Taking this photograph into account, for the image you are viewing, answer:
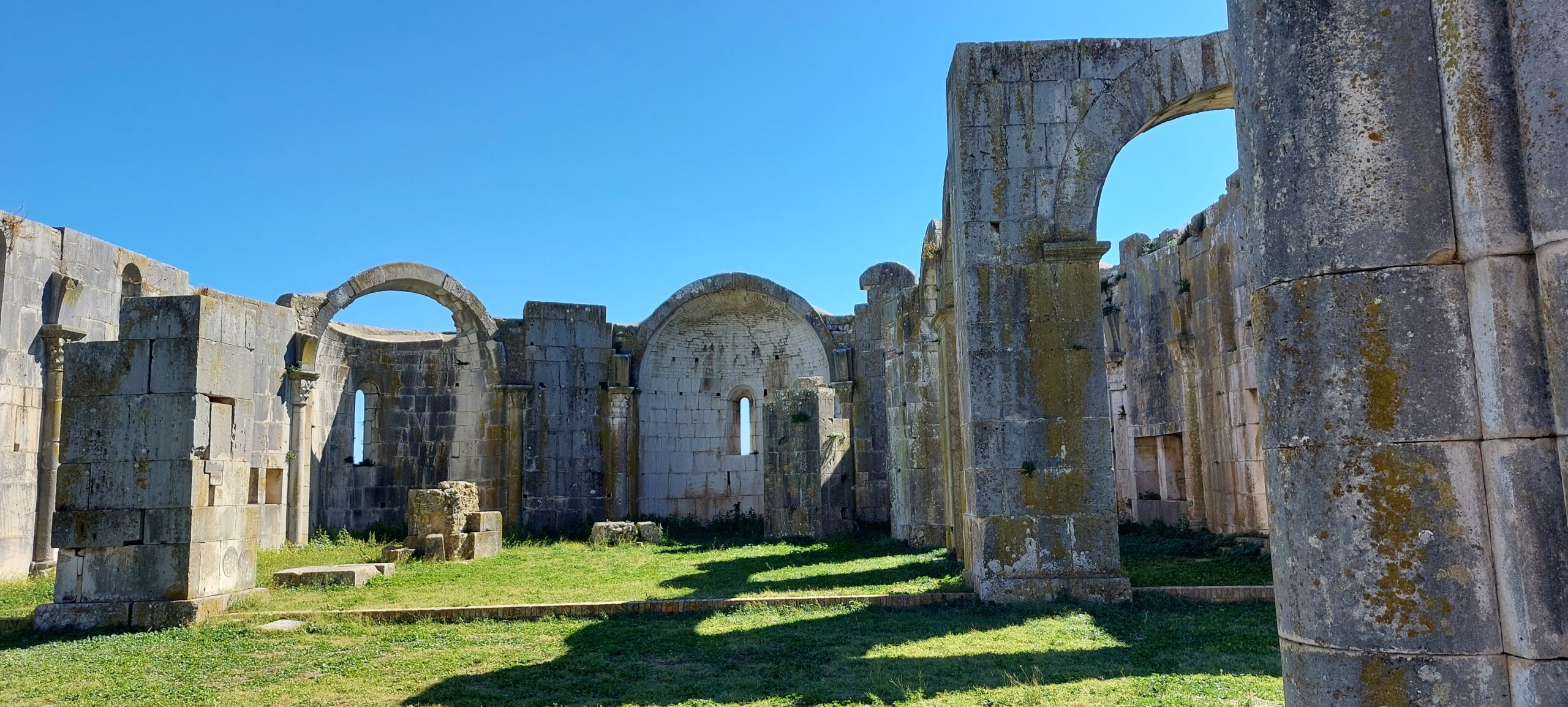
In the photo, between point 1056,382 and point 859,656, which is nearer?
point 859,656

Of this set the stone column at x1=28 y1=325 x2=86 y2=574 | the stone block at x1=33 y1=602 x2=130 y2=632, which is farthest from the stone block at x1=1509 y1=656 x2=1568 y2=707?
the stone column at x1=28 y1=325 x2=86 y2=574

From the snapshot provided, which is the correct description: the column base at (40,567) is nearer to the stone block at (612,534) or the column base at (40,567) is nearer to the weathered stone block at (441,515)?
the weathered stone block at (441,515)

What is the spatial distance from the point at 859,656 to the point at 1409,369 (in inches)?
203

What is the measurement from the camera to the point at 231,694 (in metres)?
6.54

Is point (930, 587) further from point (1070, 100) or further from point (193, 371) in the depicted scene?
point (193, 371)

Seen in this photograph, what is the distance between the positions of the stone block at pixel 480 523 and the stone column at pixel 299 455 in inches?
142

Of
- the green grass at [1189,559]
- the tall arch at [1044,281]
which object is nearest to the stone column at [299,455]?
the tall arch at [1044,281]

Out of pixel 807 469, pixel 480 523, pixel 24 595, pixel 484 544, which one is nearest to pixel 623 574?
pixel 484 544

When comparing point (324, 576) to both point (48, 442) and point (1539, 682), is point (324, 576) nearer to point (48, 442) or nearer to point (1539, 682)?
point (48, 442)

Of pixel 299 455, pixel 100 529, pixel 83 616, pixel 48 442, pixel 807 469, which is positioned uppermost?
pixel 48 442

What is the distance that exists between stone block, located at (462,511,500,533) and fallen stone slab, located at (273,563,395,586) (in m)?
3.49

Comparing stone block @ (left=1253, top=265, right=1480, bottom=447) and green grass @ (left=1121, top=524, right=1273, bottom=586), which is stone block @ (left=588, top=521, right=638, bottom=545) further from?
stone block @ (left=1253, top=265, right=1480, bottom=447)

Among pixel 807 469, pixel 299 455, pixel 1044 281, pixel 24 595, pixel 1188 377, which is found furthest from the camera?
pixel 807 469

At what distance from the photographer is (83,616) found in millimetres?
9273
